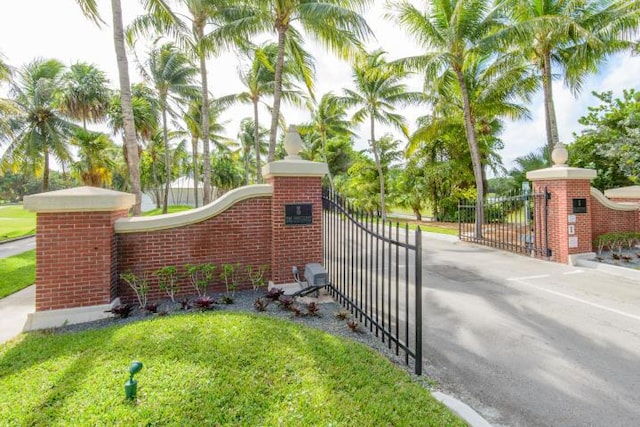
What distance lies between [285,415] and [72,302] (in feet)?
14.0

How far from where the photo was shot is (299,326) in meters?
4.41

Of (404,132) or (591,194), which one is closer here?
(591,194)

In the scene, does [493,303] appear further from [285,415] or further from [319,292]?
[285,415]

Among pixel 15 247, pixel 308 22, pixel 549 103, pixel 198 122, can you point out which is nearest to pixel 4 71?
pixel 15 247

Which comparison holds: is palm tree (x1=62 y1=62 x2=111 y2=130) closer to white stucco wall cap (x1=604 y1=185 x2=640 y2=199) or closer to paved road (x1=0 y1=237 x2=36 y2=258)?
paved road (x1=0 y1=237 x2=36 y2=258)

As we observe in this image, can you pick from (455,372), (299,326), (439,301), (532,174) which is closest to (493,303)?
(439,301)

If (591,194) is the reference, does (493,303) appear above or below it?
below

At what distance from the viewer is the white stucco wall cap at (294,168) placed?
5.94 meters

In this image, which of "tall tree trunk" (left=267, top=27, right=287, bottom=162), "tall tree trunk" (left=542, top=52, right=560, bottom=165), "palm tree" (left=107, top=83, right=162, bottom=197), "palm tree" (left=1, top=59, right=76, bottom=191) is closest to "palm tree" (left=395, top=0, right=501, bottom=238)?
"tall tree trunk" (left=542, top=52, right=560, bottom=165)

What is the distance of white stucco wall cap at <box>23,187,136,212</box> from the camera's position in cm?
471

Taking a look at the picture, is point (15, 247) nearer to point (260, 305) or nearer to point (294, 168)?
point (260, 305)

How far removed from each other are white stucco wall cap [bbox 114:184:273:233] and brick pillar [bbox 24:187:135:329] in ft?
1.47

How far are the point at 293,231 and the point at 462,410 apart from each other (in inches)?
154

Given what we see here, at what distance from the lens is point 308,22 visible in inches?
427
